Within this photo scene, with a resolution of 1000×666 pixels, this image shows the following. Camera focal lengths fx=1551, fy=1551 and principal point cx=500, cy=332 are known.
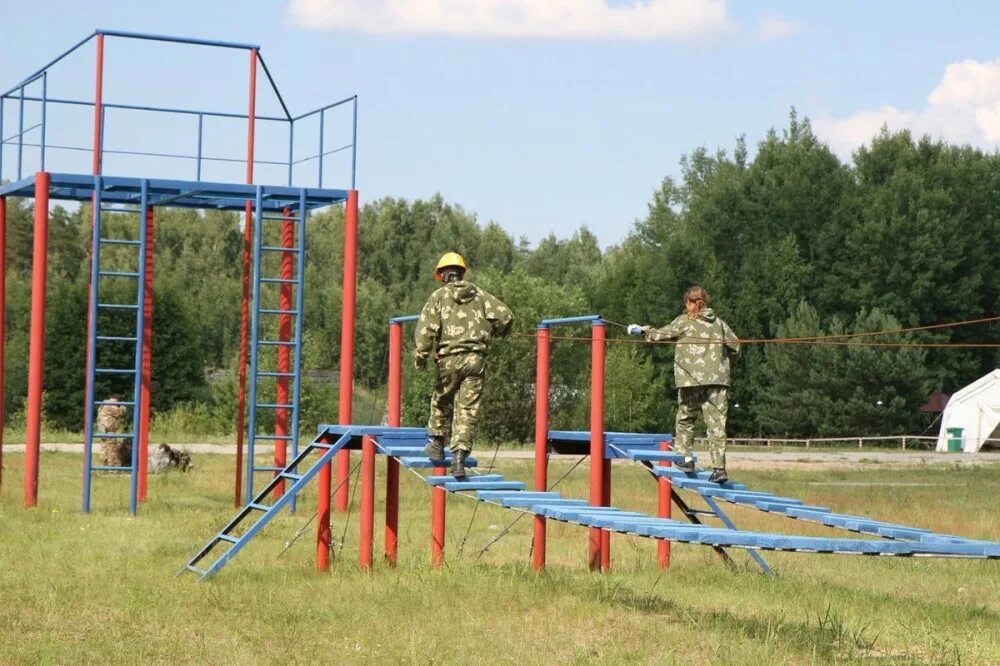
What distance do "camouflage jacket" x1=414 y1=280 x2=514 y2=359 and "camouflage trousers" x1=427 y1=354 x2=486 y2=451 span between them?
0.10 metres

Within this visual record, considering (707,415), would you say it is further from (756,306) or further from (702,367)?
(756,306)

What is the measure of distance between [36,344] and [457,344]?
28.0 feet

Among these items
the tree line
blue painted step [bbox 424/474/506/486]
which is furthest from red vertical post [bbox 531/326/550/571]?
the tree line

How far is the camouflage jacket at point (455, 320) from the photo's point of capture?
1242 centimetres

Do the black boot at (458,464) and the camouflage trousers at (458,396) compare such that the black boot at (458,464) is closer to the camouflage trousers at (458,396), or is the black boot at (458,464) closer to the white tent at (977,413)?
the camouflage trousers at (458,396)

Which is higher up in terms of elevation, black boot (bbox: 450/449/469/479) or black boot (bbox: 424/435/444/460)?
black boot (bbox: 424/435/444/460)

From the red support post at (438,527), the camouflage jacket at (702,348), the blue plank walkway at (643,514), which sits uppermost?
the camouflage jacket at (702,348)

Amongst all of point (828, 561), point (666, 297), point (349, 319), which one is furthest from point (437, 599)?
point (666, 297)

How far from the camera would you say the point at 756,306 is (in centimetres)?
7044

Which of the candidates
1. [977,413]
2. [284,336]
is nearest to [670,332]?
[284,336]

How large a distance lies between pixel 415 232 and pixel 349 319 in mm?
74082

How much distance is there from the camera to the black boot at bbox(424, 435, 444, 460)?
41.5 feet

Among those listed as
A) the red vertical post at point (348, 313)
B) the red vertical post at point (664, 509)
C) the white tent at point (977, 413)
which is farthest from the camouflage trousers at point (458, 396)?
the white tent at point (977, 413)

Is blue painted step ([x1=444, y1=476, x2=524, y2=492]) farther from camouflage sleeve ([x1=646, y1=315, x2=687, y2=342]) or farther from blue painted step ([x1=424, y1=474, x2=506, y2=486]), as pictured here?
camouflage sleeve ([x1=646, y1=315, x2=687, y2=342])
